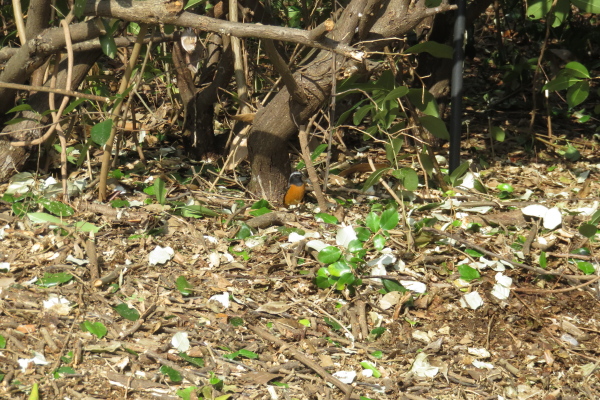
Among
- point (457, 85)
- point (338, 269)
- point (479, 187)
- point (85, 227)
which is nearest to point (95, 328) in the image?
point (85, 227)

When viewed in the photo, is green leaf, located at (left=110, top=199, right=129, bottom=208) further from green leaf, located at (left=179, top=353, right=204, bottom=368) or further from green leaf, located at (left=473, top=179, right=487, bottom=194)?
green leaf, located at (left=473, top=179, right=487, bottom=194)

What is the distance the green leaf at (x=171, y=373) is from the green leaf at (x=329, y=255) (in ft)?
3.03

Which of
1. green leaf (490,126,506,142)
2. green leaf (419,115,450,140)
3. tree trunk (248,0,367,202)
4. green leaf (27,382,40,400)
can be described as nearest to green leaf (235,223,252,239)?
tree trunk (248,0,367,202)

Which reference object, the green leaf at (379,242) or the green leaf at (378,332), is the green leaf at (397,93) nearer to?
the green leaf at (379,242)

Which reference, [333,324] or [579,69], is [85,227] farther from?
[579,69]

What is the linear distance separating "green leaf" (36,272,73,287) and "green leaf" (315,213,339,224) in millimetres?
1425

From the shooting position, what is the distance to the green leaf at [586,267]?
3.75 m

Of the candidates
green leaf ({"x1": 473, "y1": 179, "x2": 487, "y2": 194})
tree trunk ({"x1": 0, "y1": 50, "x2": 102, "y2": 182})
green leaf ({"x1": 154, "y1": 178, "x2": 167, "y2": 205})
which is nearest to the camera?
green leaf ({"x1": 154, "y1": 178, "x2": 167, "y2": 205})

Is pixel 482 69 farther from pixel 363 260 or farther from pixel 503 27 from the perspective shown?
pixel 363 260

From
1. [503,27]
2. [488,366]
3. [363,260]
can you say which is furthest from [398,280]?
[503,27]

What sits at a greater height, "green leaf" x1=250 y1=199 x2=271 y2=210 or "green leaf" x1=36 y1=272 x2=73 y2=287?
"green leaf" x1=36 y1=272 x2=73 y2=287

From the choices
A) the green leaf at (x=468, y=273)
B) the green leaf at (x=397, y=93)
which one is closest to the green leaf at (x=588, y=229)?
the green leaf at (x=468, y=273)

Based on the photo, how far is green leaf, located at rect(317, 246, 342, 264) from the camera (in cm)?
350

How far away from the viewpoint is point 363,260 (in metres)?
3.63
